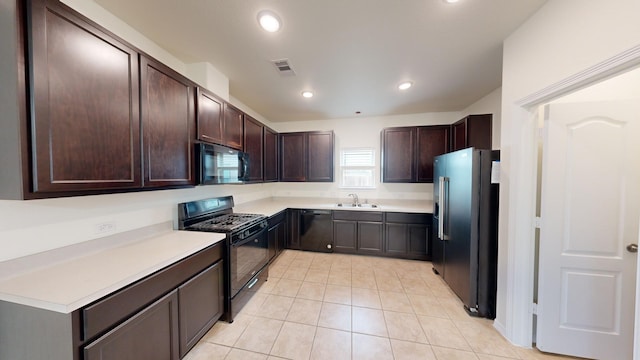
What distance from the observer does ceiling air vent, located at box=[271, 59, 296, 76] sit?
7.41 ft

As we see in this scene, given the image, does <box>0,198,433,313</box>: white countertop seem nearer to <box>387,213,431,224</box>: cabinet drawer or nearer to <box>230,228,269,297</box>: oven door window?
<box>230,228,269,297</box>: oven door window

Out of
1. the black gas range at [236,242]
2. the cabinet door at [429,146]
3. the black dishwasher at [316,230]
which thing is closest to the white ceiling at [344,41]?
the cabinet door at [429,146]

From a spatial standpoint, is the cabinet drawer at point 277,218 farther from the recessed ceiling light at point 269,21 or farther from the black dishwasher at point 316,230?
the recessed ceiling light at point 269,21

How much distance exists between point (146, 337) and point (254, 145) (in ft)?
8.00

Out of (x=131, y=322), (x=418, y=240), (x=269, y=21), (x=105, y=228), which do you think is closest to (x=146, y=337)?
(x=131, y=322)

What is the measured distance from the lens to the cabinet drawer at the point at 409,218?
136 inches

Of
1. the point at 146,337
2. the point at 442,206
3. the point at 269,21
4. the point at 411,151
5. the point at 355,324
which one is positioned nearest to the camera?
the point at 146,337

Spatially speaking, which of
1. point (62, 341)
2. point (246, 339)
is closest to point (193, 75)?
point (62, 341)

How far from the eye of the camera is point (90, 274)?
3.93ft

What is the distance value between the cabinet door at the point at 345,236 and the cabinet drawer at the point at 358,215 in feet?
0.25

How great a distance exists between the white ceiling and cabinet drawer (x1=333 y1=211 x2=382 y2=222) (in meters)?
1.96

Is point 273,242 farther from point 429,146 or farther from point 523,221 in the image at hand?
point 429,146

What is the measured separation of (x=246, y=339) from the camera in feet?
6.05

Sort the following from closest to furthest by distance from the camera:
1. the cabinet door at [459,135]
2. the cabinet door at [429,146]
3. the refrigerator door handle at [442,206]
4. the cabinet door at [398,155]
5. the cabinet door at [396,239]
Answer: the refrigerator door handle at [442,206] < the cabinet door at [459,135] < the cabinet door at [396,239] < the cabinet door at [429,146] < the cabinet door at [398,155]
